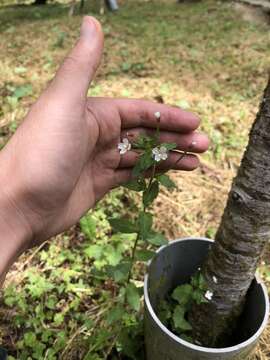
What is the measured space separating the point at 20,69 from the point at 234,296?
3206 mm

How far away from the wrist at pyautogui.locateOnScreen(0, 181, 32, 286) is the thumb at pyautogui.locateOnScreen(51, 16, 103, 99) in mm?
398

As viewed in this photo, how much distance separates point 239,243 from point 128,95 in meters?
2.30

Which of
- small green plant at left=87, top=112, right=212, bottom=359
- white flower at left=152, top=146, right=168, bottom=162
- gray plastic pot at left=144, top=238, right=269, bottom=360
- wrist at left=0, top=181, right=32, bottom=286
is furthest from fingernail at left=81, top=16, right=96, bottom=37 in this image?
gray plastic pot at left=144, top=238, right=269, bottom=360

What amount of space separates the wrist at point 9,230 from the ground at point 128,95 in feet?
2.02

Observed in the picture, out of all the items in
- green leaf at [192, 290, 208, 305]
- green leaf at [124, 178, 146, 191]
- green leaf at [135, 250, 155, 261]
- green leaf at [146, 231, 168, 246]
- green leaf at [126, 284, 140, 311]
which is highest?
green leaf at [124, 178, 146, 191]

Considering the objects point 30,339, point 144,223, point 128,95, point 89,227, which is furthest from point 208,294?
point 128,95

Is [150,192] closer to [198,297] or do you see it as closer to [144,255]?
[144,255]

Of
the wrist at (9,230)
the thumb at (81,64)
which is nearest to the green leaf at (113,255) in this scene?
the wrist at (9,230)

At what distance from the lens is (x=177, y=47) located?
4668 mm

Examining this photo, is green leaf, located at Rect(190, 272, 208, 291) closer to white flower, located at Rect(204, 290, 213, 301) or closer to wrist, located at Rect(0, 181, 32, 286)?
white flower, located at Rect(204, 290, 213, 301)

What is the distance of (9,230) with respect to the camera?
142 cm

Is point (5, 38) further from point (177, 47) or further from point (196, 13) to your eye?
point (196, 13)

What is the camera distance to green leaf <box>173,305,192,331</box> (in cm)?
155

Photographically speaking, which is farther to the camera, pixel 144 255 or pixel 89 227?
pixel 89 227
